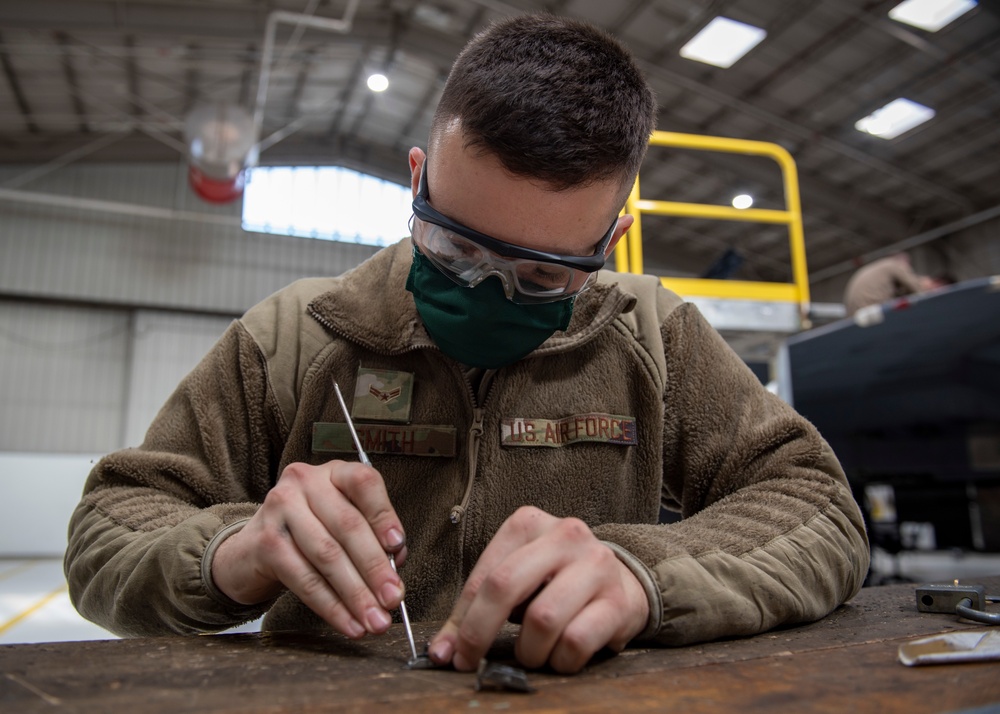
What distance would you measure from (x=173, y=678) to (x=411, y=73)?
1037 centimetres

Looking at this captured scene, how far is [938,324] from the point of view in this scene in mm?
3518

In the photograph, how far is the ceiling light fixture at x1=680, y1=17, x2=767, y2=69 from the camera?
7742 mm

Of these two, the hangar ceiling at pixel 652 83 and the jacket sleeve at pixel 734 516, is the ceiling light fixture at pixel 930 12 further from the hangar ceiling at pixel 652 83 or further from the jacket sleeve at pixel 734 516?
the jacket sleeve at pixel 734 516

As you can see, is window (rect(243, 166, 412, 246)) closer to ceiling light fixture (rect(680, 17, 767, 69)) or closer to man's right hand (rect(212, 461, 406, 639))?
ceiling light fixture (rect(680, 17, 767, 69))

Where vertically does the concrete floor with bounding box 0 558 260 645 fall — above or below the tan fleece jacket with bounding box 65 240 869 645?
below

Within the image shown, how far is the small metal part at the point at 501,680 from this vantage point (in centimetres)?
64

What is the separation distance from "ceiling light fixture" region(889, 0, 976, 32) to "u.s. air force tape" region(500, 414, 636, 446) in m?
7.65

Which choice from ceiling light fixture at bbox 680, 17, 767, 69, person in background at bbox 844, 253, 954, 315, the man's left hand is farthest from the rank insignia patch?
ceiling light fixture at bbox 680, 17, 767, 69

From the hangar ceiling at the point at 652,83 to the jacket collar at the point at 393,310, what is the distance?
5.23m

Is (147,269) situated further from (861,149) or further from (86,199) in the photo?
(861,149)

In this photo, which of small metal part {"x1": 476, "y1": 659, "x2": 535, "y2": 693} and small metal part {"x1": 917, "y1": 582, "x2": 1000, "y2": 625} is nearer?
small metal part {"x1": 476, "y1": 659, "x2": 535, "y2": 693}

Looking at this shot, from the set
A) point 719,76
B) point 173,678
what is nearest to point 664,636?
point 173,678

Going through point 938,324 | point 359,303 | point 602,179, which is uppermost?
point 938,324

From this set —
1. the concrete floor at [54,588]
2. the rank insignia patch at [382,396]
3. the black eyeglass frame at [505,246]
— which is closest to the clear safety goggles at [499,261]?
the black eyeglass frame at [505,246]
